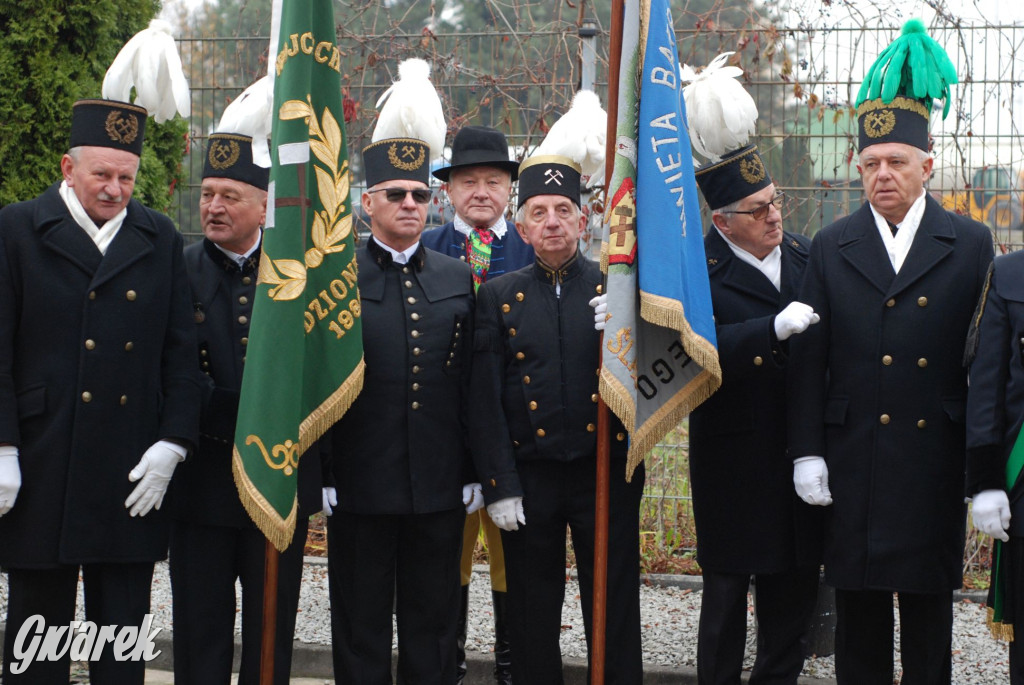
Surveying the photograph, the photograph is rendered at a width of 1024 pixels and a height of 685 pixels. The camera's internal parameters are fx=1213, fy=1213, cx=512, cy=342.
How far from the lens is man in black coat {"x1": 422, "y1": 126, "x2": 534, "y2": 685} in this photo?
542 centimetres

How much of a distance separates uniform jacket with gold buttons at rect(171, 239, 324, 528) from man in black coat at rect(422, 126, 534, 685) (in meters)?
1.21

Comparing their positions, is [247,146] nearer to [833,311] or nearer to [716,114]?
[716,114]

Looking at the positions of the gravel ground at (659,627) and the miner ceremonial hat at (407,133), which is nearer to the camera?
the miner ceremonial hat at (407,133)

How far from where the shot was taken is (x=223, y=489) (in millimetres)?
4359

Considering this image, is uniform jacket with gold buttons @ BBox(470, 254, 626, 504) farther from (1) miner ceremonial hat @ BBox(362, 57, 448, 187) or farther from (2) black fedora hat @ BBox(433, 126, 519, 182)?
(2) black fedora hat @ BBox(433, 126, 519, 182)

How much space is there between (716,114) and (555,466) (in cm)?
150

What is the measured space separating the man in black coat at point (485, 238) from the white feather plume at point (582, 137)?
0.38 metres

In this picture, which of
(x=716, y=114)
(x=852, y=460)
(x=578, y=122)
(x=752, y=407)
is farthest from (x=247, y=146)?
(x=852, y=460)

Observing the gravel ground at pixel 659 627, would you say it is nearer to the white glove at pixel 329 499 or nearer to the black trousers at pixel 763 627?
the black trousers at pixel 763 627

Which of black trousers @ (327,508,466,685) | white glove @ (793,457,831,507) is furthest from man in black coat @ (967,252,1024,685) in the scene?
black trousers @ (327,508,466,685)

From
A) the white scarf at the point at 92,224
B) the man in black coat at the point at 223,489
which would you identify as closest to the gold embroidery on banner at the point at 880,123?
the man in black coat at the point at 223,489

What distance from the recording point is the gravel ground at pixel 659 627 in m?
5.62

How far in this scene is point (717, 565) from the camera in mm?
4562

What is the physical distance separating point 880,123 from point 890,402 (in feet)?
3.31
